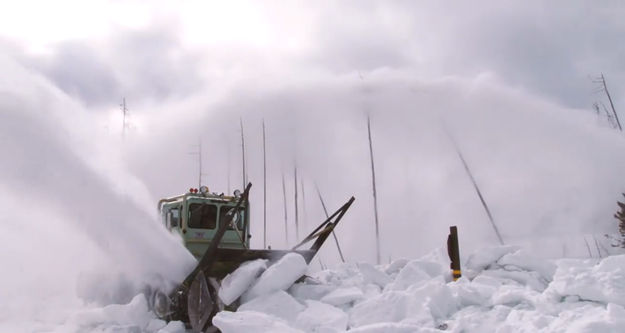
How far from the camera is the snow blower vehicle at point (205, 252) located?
8.63m

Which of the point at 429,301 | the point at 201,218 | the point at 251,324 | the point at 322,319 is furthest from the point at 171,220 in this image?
the point at 429,301

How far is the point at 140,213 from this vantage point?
9562mm

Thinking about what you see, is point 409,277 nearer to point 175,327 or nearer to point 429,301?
point 429,301

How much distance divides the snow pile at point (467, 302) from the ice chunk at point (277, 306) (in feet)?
0.05

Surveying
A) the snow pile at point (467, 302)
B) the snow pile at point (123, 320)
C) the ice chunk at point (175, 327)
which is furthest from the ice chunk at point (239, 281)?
the snow pile at point (123, 320)

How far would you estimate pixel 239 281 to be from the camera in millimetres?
8148

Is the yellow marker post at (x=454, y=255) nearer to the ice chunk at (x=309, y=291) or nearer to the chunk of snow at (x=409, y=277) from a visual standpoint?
the chunk of snow at (x=409, y=277)

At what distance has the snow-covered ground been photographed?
5.36 m

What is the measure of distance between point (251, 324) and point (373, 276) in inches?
138

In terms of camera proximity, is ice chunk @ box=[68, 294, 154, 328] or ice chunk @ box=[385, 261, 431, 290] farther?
ice chunk @ box=[68, 294, 154, 328]

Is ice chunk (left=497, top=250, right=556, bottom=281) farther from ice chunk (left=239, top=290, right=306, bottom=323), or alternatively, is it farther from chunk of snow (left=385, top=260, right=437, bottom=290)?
ice chunk (left=239, top=290, right=306, bottom=323)

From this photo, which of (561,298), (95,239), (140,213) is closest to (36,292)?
(95,239)

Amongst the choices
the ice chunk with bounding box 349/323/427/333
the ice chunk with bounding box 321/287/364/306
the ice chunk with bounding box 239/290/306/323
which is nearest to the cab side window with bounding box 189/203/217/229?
the ice chunk with bounding box 239/290/306/323

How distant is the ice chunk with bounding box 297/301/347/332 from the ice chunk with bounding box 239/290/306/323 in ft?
0.68
